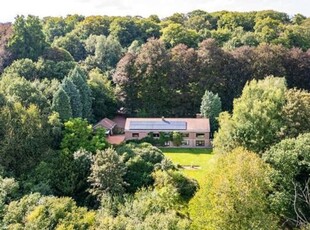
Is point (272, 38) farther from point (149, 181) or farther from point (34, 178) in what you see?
point (34, 178)

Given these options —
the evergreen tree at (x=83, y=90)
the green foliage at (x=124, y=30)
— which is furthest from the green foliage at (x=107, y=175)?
the green foliage at (x=124, y=30)

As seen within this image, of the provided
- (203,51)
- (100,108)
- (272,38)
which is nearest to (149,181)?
(100,108)

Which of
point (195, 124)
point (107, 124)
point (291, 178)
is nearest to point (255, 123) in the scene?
point (291, 178)

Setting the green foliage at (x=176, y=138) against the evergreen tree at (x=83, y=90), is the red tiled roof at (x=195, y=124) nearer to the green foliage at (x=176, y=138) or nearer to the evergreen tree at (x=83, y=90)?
the green foliage at (x=176, y=138)

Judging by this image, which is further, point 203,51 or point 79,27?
point 79,27

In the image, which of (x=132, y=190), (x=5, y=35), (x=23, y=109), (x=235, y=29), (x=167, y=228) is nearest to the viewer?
(x=167, y=228)
